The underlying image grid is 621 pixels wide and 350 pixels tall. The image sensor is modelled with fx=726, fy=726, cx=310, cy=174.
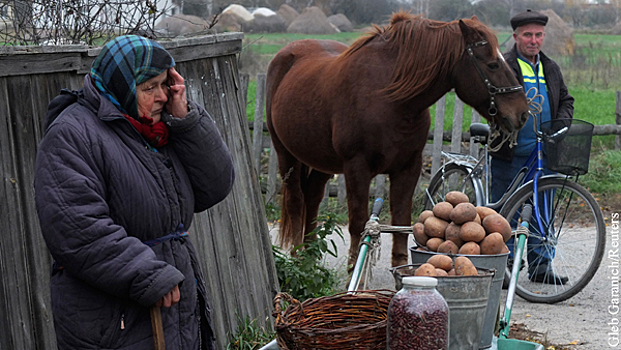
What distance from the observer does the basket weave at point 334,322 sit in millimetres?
2414

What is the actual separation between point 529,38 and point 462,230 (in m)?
3.81

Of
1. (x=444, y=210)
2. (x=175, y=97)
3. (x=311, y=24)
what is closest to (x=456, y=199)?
(x=444, y=210)

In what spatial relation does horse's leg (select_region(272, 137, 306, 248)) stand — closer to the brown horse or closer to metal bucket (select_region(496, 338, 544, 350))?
the brown horse

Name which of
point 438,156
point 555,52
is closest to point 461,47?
point 438,156

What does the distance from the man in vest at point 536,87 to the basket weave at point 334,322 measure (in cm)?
367

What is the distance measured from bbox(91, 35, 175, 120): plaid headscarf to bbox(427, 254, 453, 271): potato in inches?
47.5

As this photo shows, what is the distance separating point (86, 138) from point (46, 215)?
290 mm

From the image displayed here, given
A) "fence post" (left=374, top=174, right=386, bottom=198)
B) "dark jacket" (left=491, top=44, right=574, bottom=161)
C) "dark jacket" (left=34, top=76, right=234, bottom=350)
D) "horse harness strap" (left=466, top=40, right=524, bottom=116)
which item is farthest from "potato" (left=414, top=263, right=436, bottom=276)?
"fence post" (left=374, top=174, right=386, bottom=198)

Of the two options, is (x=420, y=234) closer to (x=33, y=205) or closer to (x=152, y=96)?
(x=152, y=96)

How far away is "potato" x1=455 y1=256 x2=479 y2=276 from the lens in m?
2.63

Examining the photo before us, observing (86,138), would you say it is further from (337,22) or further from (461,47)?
(337,22)

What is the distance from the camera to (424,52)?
209 inches

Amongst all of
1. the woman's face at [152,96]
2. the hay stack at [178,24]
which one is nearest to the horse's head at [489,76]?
the hay stack at [178,24]

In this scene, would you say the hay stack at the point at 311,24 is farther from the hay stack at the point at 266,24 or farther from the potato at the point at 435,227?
the potato at the point at 435,227
